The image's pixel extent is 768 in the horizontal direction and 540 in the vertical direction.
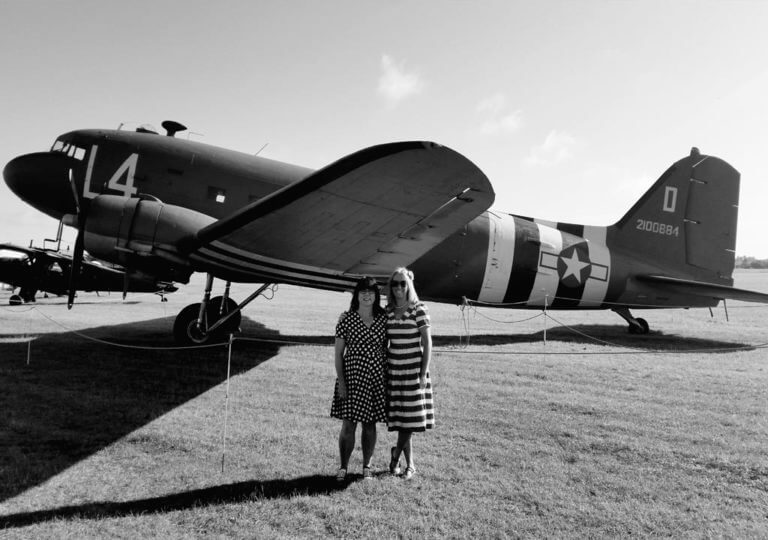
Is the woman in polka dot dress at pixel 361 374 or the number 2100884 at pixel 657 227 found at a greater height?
the number 2100884 at pixel 657 227

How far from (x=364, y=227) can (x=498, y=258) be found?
5160 mm

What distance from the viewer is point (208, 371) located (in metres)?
7.09

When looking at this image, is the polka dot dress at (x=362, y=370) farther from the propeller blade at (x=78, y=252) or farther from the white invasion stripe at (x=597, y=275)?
the white invasion stripe at (x=597, y=275)

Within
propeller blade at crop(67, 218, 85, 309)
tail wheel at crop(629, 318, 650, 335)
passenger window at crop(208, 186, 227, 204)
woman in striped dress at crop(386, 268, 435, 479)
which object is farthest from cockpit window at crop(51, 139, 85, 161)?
tail wheel at crop(629, 318, 650, 335)

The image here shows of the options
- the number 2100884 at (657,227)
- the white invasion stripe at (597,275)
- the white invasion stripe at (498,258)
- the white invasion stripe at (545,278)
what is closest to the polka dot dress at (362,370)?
the white invasion stripe at (498,258)

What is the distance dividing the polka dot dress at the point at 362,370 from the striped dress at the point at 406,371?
8 cm

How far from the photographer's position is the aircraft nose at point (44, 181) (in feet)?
27.8

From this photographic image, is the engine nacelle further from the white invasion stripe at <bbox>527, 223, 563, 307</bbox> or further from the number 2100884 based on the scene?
the number 2100884

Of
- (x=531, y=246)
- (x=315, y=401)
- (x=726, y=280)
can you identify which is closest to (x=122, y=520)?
(x=315, y=401)

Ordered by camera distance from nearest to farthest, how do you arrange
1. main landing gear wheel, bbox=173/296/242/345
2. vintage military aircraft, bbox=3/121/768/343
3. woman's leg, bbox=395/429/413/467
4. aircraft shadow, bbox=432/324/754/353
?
woman's leg, bbox=395/429/413/467 < vintage military aircraft, bbox=3/121/768/343 < main landing gear wheel, bbox=173/296/242/345 < aircraft shadow, bbox=432/324/754/353

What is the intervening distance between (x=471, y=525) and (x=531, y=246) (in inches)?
332

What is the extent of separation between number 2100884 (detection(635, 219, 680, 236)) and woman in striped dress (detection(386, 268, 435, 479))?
10.8 meters

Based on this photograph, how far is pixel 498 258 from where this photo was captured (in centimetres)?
1030

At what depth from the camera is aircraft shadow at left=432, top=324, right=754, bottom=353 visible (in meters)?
10.2
